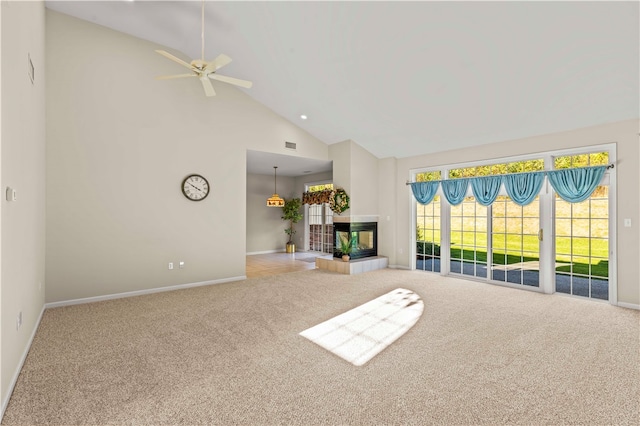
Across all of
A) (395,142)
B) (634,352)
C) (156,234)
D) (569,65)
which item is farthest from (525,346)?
(156,234)

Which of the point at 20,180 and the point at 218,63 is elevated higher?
the point at 218,63

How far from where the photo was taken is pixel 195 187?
5242 mm

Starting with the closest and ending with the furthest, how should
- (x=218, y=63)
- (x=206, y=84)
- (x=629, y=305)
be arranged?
(x=218, y=63) < (x=206, y=84) < (x=629, y=305)

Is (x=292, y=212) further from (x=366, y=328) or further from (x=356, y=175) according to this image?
(x=366, y=328)

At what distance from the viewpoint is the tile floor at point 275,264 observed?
6.70 meters

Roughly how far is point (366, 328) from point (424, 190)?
4.00 meters

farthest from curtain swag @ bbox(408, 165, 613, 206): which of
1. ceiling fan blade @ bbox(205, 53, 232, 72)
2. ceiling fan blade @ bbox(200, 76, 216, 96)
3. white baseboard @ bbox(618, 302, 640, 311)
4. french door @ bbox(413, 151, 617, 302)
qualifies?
ceiling fan blade @ bbox(205, 53, 232, 72)

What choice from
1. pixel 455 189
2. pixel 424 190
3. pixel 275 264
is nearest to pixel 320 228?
pixel 275 264

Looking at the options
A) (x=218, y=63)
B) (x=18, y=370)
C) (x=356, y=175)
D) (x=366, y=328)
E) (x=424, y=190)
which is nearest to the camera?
(x=18, y=370)

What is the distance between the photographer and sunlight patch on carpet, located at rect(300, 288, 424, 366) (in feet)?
9.33

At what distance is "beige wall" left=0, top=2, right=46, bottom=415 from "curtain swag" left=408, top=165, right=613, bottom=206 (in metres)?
6.24

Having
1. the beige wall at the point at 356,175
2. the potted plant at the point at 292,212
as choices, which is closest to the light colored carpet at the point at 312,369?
the beige wall at the point at 356,175

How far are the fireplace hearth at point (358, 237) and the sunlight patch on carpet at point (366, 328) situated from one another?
2.48 meters

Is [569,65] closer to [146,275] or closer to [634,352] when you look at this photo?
[634,352]
